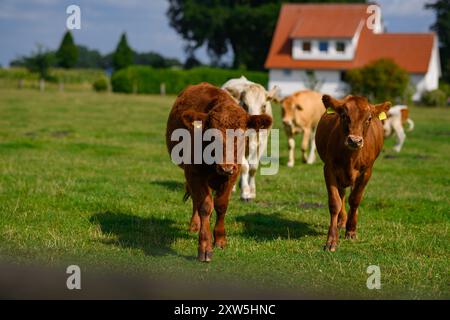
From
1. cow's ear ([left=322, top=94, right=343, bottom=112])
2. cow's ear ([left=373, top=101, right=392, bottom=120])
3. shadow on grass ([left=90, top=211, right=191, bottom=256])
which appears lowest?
shadow on grass ([left=90, top=211, right=191, bottom=256])

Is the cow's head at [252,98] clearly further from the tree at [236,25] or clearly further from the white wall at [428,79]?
the tree at [236,25]

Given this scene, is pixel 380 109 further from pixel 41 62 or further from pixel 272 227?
pixel 41 62

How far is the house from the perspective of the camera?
59.2 meters

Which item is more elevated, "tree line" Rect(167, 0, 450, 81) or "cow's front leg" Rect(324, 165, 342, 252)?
"tree line" Rect(167, 0, 450, 81)

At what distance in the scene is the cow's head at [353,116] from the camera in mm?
7080

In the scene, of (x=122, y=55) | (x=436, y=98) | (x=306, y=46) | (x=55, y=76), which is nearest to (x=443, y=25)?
(x=306, y=46)

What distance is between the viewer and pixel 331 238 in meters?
7.33

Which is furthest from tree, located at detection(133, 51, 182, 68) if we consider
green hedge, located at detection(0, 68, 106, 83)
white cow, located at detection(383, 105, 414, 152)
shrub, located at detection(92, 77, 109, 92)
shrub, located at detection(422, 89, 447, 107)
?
white cow, located at detection(383, 105, 414, 152)

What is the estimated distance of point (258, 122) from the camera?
6785 mm

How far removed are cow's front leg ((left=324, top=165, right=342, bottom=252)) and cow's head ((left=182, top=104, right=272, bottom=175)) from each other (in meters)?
1.26

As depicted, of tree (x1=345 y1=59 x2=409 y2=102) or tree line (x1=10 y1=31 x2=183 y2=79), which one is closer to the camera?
tree (x1=345 y1=59 x2=409 y2=102)

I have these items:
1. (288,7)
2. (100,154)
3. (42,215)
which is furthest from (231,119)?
(288,7)

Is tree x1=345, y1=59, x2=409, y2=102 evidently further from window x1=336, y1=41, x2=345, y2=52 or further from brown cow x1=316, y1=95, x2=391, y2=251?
brown cow x1=316, y1=95, x2=391, y2=251
